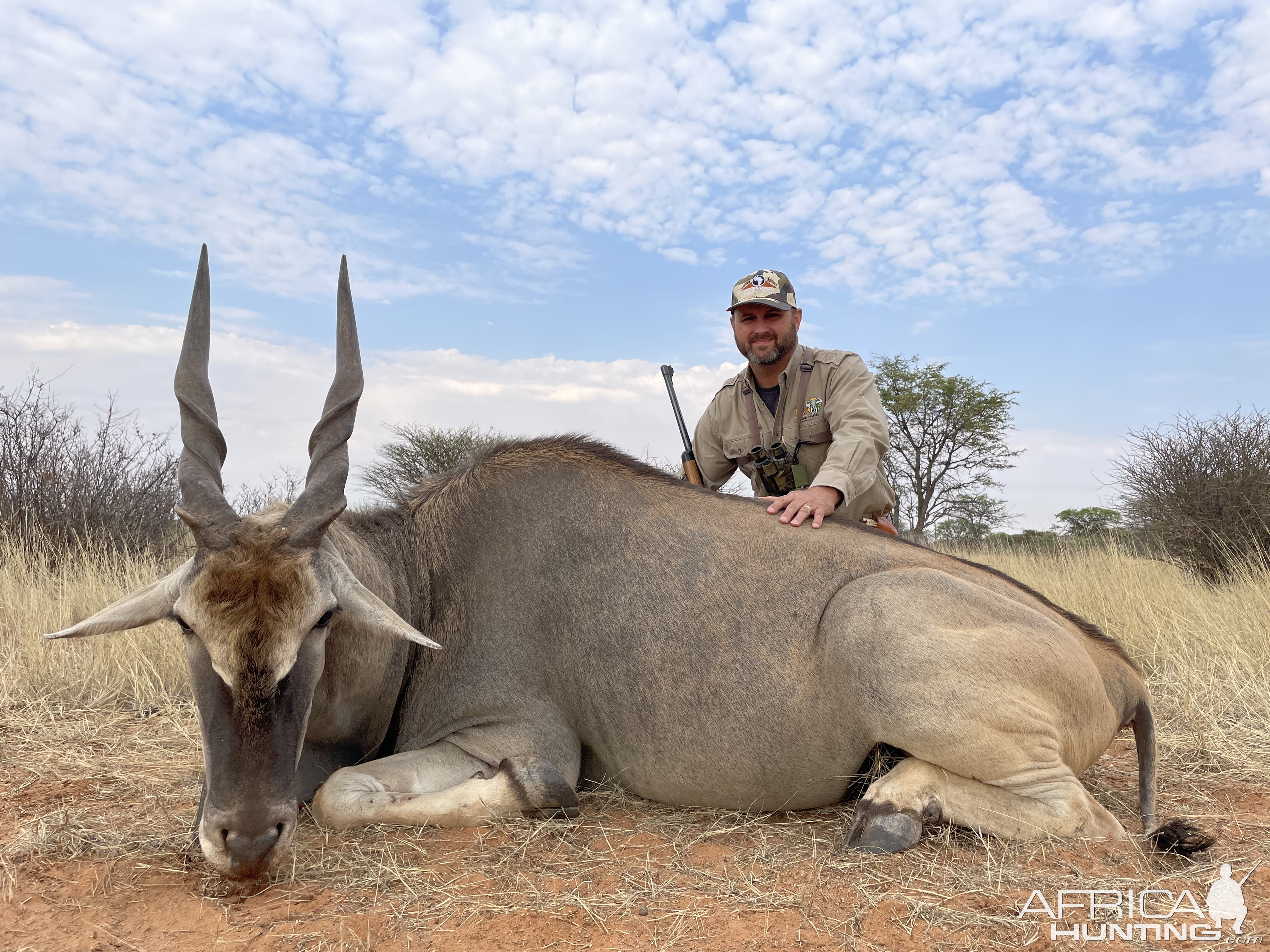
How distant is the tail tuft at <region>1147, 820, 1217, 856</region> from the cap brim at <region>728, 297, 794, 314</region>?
13.7 ft

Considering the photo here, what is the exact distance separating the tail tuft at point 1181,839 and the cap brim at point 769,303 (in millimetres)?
4173

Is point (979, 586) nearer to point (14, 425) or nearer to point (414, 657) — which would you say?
point (414, 657)

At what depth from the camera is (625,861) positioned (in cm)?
356

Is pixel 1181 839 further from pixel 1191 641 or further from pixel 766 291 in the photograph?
pixel 1191 641

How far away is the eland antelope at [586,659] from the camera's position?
328 centimetres

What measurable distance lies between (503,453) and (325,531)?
1457mm

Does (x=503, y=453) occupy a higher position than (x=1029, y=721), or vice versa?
(x=503, y=453)

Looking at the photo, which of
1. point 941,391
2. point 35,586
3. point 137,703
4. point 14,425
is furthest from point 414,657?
point 941,391

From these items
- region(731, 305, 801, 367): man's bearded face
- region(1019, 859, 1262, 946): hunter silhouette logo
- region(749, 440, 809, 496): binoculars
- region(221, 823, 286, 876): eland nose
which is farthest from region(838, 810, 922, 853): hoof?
region(731, 305, 801, 367): man's bearded face

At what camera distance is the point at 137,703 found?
6.53 meters

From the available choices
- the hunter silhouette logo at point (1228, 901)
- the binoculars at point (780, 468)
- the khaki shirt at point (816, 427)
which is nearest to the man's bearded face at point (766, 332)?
the khaki shirt at point (816, 427)

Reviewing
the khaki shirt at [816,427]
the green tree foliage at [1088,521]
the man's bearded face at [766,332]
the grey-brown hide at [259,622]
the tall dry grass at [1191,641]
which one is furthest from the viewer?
the green tree foliage at [1088,521]

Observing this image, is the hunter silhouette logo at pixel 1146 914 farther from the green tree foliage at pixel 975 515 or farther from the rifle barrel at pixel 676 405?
the green tree foliage at pixel 975 515

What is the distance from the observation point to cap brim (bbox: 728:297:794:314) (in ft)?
21.7
